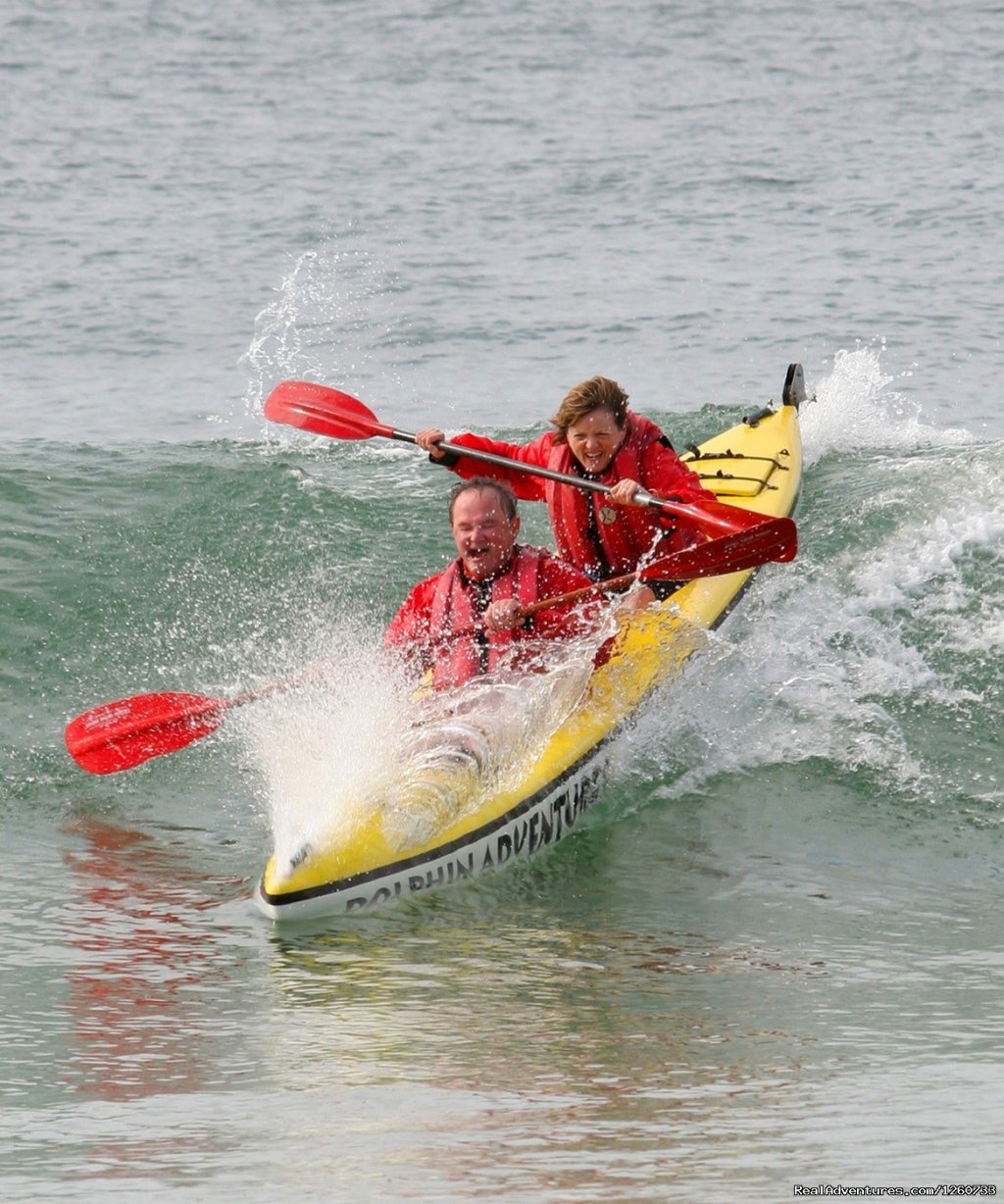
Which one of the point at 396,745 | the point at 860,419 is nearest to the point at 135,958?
the point at 396,745

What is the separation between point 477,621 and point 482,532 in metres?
0.31

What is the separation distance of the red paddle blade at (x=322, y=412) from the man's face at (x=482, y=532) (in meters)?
1.98

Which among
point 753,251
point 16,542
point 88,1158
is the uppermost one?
point 753,251

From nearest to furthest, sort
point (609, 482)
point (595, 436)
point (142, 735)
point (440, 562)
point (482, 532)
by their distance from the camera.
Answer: point (482, 532) → point (142, 735) → point (595, 436) → point (609, 482) → point (440, 562)

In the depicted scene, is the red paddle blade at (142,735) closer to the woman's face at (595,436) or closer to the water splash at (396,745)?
the water splash at (396,745)

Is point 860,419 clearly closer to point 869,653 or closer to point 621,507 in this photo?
point 869,653

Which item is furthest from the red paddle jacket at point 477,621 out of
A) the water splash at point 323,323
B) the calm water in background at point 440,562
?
the water splash at point 323,323

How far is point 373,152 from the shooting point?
774 inches

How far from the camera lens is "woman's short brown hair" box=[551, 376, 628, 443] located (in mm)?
6594

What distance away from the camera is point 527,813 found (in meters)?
5.92

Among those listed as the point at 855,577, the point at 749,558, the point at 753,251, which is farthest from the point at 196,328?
the point at 749,558

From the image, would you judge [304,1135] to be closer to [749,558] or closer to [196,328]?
[749,558]

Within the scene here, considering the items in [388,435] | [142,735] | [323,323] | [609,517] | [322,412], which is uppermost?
[323,323]

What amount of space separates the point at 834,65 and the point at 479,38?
4466mm
